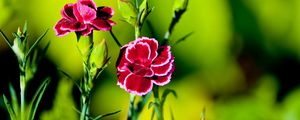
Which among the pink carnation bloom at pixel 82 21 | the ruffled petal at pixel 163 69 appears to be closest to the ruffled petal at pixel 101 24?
the pink carnation bloom at pixel 82 21

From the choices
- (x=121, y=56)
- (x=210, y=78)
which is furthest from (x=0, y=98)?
(x=210, y=78)

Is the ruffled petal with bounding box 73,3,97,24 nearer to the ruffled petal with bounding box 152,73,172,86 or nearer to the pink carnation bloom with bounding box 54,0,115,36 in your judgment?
the pink carnation bloom with bounding box 54,0,115,36

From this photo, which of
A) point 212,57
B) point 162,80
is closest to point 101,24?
point 162,80

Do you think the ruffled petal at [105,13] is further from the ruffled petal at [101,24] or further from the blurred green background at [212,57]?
the blurred green background at [212,57]

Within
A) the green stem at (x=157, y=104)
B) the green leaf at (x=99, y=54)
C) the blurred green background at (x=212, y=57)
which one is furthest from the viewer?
the blurred green background at (x=212, y=57)

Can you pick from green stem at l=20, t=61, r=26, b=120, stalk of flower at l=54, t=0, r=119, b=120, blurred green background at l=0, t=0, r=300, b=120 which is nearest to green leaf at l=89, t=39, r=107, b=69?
stalk of flower at l=54, t=0, r=119, b=120

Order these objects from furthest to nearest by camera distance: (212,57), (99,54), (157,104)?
(212,57)
(157,104)
(99,54)

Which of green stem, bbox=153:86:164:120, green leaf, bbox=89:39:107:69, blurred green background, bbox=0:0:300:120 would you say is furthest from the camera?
blurred green background, bbox=0:0:300:120

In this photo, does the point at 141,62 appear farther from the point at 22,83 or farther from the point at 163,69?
the point at 22,83
